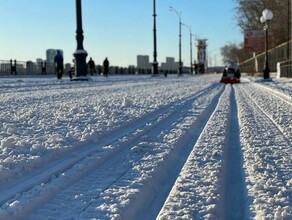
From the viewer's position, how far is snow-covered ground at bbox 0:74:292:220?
9.28 feet

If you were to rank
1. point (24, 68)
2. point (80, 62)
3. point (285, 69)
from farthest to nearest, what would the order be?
point (24, 68) < point (285, 69) < point (80, 62)

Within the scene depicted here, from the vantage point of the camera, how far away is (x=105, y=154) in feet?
14.1

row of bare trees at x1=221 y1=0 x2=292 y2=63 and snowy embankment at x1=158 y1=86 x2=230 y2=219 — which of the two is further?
row of bare trees at x1=221 y1=0 x2=292 y2=63

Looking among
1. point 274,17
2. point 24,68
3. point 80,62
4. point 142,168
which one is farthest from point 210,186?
point 274,17

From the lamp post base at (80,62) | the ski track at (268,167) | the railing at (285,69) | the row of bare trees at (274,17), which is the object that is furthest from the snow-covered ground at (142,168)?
the row of bare trees at (274,17)

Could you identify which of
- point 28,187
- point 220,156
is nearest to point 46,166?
point 28,187

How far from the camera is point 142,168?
3.81m

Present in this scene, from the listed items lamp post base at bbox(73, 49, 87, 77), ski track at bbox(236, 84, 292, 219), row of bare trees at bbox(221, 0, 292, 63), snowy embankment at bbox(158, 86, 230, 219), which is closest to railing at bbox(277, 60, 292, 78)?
row of bare trees at bbox(221, 0, 292, 63)

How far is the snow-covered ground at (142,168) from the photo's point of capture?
2.83 metres

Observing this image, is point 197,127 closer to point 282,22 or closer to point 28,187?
point 28,187

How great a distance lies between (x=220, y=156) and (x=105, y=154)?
1.19 meters

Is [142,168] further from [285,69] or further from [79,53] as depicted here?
[285,69]

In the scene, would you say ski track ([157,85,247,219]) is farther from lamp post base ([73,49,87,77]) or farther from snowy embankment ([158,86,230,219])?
lamp post base ([73,49,87,77])

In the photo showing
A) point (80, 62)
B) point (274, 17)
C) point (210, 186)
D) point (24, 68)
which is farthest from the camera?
point (274, 17)
